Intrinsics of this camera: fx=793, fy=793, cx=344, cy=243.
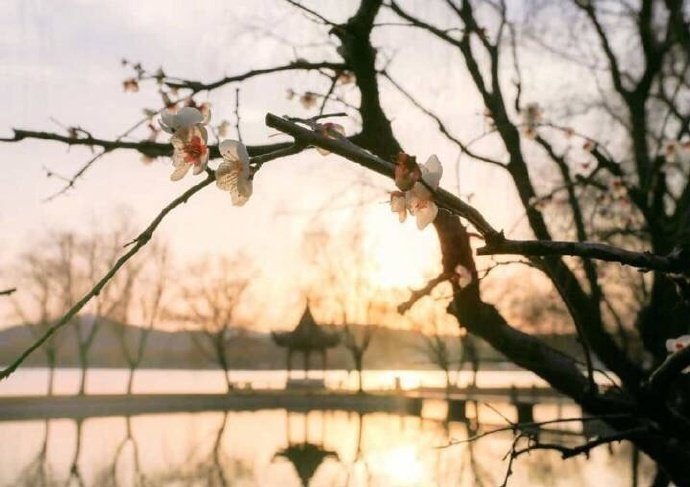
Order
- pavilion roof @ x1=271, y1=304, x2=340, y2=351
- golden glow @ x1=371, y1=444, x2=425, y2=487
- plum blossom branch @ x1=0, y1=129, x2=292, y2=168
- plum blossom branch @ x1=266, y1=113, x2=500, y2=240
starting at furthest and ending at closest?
pavilion roof @ x1=271, y1=304, x2=340, y2=351 < golden glow @ x1=371, y1=444, x2=425, y2=487 < plum blossom branch @ x1=0, y1=129, x2=292, y2=168 < plum blossom branch @ x1=266, y1=113, x2=500, y2=240

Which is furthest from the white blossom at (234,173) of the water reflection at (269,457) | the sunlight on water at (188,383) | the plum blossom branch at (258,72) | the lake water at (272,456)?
the sunlight on water at (188,383)

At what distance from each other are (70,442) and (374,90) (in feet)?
47.6

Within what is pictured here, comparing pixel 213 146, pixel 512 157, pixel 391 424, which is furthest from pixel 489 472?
pixel 213 146

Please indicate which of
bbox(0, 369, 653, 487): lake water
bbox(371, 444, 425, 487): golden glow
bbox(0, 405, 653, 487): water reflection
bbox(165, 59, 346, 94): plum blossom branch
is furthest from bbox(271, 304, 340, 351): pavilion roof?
bbox(165, 59, 346, 94): plum blossom branch

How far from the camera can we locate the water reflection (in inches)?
462

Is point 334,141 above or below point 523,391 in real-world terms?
below

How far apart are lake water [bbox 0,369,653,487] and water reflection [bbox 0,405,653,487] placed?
21 mm

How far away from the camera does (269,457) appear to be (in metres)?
14.1

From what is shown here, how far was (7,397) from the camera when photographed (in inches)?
800

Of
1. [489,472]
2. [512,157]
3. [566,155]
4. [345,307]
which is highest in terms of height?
[345,307]

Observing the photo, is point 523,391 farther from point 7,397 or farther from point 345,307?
point 7,397

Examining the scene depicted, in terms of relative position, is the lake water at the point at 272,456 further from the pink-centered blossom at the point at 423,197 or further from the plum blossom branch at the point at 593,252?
the pink-centered blossom at the point at 423,197

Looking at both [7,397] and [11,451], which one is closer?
[11,451]

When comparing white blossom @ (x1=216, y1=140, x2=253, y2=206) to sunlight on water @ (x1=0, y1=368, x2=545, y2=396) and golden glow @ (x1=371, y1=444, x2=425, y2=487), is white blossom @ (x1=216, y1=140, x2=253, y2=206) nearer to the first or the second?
golden glow @ (x1=371, y1=444, x2=425, y2=487)
